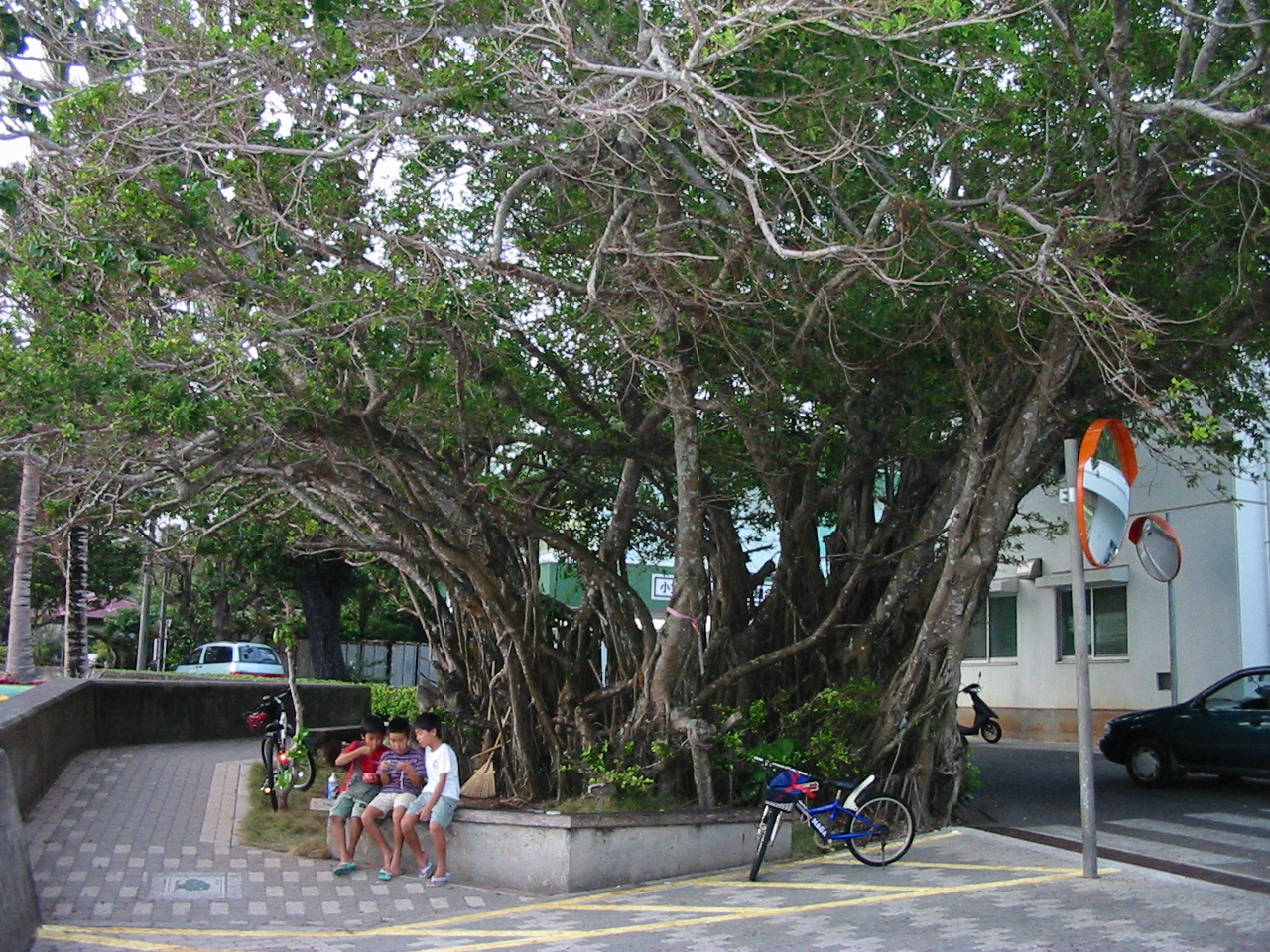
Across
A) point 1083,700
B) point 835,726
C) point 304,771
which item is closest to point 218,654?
point 304,771

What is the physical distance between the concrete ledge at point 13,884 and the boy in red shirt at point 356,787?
2.29m

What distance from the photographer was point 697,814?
9266mm

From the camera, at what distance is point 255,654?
29.0 m

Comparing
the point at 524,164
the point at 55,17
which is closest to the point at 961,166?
the point at 524,164

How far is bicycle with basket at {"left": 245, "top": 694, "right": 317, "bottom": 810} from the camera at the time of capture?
36.8 ft

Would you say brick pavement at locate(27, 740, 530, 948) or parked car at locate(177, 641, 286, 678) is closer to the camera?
brick pavement at locate(27, 740, 530, 948)

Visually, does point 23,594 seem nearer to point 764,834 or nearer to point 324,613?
point 324,613

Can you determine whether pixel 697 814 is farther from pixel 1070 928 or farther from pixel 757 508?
pixel 757 508

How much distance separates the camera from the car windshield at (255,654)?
28.7 metres

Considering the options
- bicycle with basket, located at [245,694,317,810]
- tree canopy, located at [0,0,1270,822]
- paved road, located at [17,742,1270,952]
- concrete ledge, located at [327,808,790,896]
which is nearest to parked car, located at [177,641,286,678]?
bicycle with basket, located at [245,694,317,810]

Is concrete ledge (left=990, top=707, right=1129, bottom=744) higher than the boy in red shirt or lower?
lower

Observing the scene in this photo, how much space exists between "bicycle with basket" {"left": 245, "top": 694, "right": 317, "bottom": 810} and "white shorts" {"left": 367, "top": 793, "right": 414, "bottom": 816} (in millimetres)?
2350

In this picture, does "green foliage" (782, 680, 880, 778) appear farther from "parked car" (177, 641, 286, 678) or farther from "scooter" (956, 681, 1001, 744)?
"parked car" (177, 641, 286, 678)

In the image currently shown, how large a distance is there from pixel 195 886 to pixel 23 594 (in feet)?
36.4
